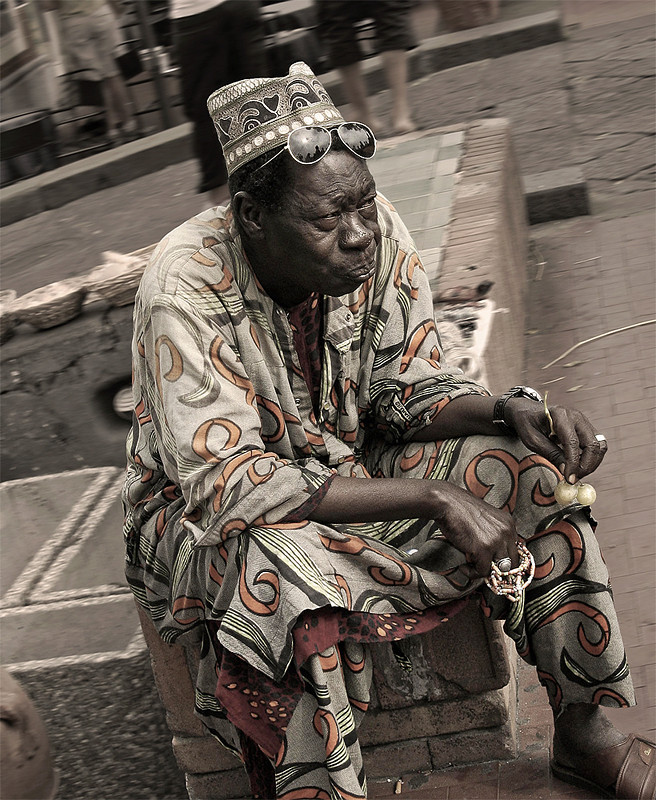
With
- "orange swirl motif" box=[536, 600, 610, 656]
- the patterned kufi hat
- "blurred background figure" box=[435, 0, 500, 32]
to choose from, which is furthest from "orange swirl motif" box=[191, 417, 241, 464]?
"blurred background figure" box=[435, 0, 500, 32]

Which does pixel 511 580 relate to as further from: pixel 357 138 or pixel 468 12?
pixel 468 12

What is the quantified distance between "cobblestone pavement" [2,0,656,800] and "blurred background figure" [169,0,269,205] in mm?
1929

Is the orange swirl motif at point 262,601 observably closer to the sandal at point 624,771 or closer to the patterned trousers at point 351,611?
the patterned trousers at point 351,611

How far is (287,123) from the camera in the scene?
2.24 meters

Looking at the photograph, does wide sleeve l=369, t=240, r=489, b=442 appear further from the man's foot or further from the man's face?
the man's foot

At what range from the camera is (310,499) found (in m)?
2.22

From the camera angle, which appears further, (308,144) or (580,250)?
(580,250)

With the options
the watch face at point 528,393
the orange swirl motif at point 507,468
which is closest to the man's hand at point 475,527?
the orange swirl motif at point 507,468

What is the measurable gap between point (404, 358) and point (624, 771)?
1.08 meters

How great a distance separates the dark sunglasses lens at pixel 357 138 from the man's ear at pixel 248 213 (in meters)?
0.23

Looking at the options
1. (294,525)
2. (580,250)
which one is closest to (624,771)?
(294,525)

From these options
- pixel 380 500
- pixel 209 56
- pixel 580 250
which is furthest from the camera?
pixel 209 56

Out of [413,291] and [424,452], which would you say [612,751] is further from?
[413,291]

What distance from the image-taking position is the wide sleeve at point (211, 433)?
2178 mm
